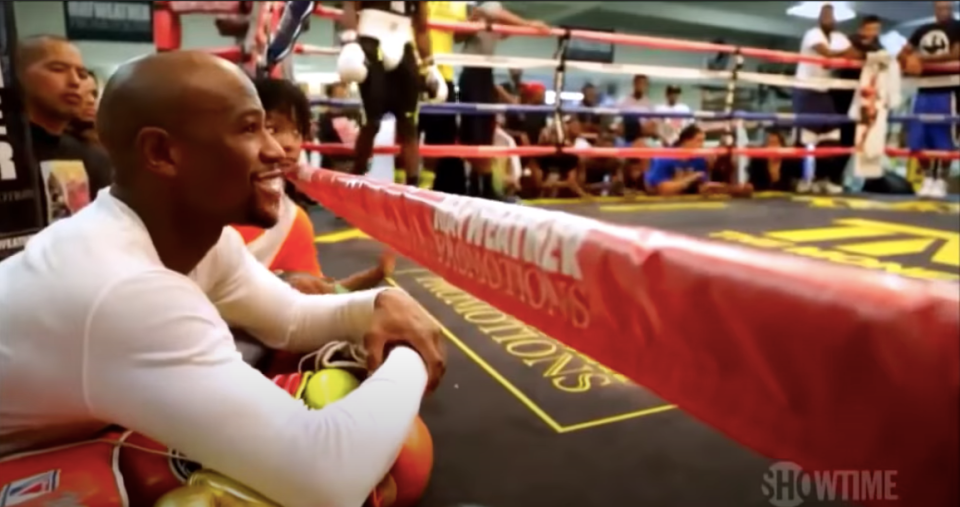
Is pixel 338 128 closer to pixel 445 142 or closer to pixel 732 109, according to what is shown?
pixel 445 142

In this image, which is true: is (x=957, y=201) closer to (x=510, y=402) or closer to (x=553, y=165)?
(x=553, y=165)

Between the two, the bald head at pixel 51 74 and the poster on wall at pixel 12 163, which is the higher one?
the bald head at pixel 51 74

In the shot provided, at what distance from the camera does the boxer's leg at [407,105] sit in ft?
9.49

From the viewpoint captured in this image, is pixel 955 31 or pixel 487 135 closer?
pixel 487 135

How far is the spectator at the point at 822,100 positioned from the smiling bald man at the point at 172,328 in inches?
174

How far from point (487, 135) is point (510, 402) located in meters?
2.87

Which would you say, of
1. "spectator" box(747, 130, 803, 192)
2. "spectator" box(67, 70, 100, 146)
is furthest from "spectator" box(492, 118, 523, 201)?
"spectator" box(67, 70, 100, 146)

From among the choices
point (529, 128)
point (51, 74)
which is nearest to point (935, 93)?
point (529, 128)

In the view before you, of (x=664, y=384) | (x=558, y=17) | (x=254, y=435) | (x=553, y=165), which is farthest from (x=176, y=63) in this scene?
(x=558, y=17)

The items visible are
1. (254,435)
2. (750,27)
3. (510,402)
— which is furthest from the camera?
(750,27)

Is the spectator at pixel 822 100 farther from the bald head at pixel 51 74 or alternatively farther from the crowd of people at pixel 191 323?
the crowd of people at pixel 191 323

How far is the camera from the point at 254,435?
1.97ft

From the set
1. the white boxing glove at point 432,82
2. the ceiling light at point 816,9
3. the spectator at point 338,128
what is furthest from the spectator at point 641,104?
the ceiling light at point 816,9

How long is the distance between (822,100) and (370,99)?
3.28m
